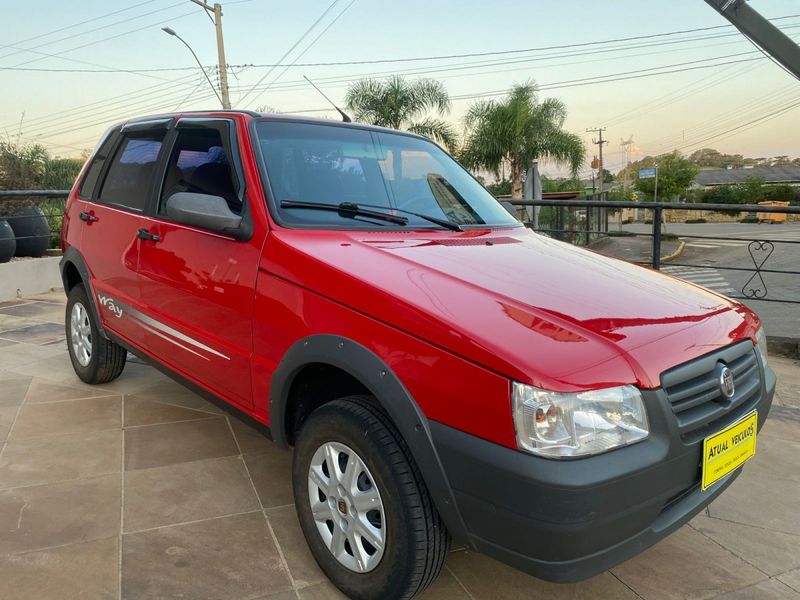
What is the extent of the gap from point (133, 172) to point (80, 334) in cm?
141

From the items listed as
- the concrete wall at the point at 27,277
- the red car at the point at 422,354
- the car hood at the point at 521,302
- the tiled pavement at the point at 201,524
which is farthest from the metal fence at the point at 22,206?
the car hood at the point at 521,302

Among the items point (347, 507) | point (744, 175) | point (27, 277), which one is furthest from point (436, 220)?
point (744, 175)

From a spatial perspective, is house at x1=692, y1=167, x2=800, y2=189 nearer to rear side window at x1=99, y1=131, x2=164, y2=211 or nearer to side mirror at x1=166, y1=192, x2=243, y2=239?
rear side window at x1=99, y1=131, x2=164, y2=211

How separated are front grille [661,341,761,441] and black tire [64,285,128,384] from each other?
11.3 ft

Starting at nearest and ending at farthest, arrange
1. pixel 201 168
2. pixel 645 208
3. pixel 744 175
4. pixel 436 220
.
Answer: pixel 436 220
pixel 201 168
pixel 645 208
pixel 744 175

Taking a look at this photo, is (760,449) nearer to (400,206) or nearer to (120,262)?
(400,206)

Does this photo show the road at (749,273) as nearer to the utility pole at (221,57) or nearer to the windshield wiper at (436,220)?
the windshield wiper at (436,220)

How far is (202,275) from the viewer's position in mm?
2701

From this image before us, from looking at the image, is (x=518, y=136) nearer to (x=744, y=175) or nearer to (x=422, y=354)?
(x=422, y=354)

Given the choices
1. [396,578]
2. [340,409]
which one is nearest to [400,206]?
[340,409]

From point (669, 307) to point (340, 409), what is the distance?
1189 millimetres

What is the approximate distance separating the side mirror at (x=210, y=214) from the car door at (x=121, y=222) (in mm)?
794

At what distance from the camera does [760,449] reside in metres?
3.60

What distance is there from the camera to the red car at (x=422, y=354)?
161 cm
